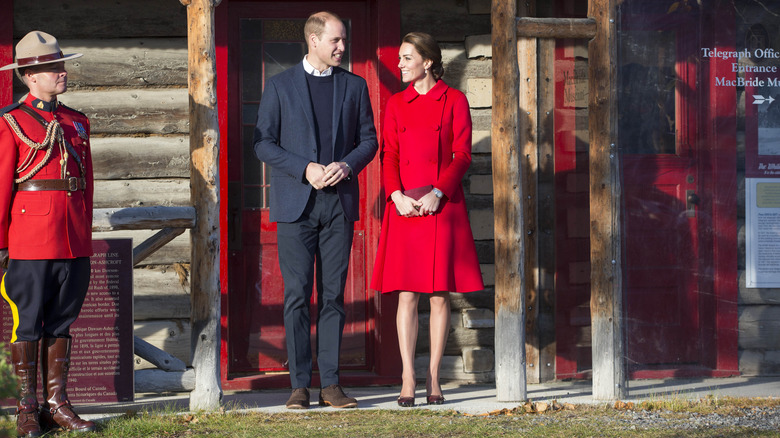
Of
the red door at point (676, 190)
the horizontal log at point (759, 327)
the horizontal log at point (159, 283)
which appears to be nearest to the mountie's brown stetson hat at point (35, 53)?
the horizontal log at point (159, 283)

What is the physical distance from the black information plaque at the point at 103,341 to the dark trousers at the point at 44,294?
41 cm

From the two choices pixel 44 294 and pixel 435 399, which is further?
pixel 435 399

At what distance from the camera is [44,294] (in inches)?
171

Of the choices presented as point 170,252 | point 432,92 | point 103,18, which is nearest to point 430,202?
point 432,92

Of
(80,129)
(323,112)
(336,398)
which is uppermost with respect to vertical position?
(323,112)

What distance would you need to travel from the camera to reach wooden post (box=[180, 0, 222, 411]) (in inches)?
195

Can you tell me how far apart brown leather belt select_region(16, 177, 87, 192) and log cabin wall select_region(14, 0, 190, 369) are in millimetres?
1452

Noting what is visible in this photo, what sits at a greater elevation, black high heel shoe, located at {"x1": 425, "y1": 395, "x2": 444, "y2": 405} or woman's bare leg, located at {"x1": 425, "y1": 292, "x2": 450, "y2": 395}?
woman's bare leg, located at {"x1": 425, "y1": 292, "x2": 450, "y2": 395}

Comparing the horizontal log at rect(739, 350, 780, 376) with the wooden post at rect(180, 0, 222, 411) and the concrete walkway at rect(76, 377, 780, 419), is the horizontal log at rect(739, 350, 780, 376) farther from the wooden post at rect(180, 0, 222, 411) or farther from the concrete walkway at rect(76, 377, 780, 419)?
the wooden post at rect(180, 0, 222, 411)

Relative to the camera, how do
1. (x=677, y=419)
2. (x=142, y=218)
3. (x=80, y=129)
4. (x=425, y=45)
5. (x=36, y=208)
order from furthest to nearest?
(x=425, y=45) < (x=142, y=218) < (x=677, y=419) < (x=80, y=129) < (x=36, y=208)

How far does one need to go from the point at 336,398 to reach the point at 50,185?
6.19 feet

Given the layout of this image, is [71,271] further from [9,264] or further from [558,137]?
[558,137]

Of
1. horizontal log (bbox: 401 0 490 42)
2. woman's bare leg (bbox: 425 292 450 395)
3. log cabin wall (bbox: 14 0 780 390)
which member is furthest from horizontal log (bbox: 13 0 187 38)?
woman's bare leg (bbox: 425 292 450 395)

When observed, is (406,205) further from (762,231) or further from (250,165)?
(762,231)
